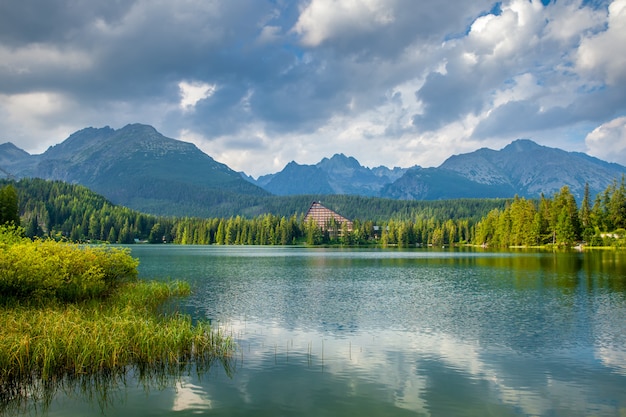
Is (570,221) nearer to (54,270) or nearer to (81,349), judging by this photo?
(54,270)

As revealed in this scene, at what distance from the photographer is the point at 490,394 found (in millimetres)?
19266

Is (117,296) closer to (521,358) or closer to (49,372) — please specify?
(49,372)

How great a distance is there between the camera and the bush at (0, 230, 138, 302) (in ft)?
101

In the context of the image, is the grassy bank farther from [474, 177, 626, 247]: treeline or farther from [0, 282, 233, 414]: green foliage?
[474, 177, 626, 247]: treeline

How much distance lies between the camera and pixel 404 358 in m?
24.8

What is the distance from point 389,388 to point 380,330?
11.9 metres

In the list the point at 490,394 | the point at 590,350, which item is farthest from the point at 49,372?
the point at 590,350

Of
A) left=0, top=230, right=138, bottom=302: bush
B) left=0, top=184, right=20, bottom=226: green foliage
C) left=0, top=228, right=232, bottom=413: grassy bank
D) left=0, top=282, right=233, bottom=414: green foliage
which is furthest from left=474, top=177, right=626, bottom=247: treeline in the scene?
left=0, top=184, right=20, bottom=226: green foliage

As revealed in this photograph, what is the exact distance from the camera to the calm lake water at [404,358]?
709 inches

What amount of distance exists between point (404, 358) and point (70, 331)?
16.8m

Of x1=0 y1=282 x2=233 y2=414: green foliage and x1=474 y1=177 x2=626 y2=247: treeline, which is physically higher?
x1=474 y1=177 x2=626 y2=247: treeline

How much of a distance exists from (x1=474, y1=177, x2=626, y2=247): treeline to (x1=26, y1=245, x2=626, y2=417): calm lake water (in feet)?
371

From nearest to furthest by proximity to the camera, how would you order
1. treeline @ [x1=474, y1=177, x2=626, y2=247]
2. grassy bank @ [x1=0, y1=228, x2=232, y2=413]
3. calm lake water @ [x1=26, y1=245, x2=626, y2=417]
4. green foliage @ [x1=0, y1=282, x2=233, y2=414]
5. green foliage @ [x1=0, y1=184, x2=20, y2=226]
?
calm lake water @ [x1=26, y1=245, x2=626, y2=417], green foliage @ [x1=0, y1=282, x2=233, y2=414], grassy bank @ [x1=0, y1=228, x2=232, y2=413], green foliage @ [x1=0, y1=184, x2=20, y2=226], treeline @ [x1=474, y1=177, x2=626, y2=247]

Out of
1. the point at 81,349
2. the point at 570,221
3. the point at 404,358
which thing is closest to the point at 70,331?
the point at 81,349
